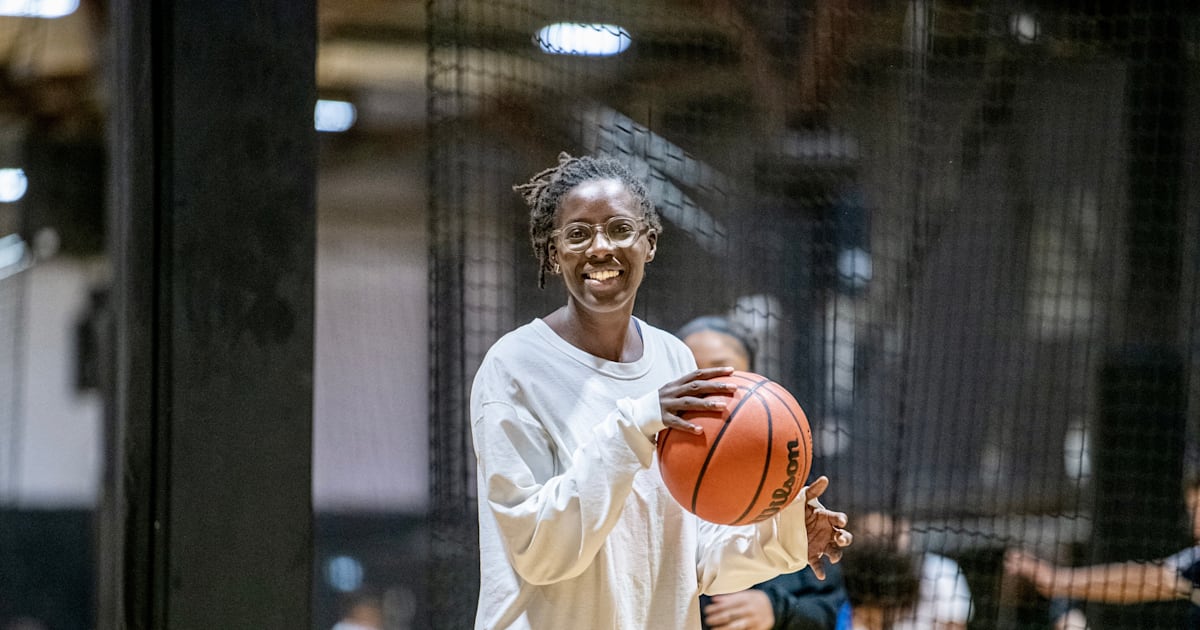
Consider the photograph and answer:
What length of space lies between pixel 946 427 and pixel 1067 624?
751 millimetres

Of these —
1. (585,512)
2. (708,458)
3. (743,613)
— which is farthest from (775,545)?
(743,613)

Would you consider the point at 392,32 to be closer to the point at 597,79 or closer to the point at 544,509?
the point at 597,79

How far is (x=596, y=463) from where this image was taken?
199cm

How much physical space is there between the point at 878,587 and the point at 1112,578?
83 cm

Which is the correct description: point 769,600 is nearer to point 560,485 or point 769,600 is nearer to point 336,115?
point 560,485

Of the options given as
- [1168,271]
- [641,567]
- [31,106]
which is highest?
[31,106]

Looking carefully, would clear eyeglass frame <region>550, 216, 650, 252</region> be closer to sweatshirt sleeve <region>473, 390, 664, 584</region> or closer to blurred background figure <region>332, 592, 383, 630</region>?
sweatshirt sleeve <region>473, 390, 664, 584</region>

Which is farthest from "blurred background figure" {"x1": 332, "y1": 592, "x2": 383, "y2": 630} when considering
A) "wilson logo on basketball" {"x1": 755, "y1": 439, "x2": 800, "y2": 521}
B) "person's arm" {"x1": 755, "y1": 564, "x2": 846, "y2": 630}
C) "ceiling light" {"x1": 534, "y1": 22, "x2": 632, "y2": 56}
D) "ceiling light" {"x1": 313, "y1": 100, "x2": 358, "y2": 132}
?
"wilson logo on basketball" {"x1": 755, "y1": 439, "x2": 800, "y2": 521}

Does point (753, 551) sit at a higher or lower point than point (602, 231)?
lower

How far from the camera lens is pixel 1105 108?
431cm

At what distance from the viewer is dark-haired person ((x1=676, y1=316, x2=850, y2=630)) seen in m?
3.01

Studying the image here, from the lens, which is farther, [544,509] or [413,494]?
[413,494]

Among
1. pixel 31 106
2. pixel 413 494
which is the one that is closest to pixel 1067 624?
pixel 413 494

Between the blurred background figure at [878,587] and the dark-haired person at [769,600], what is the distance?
83cm
